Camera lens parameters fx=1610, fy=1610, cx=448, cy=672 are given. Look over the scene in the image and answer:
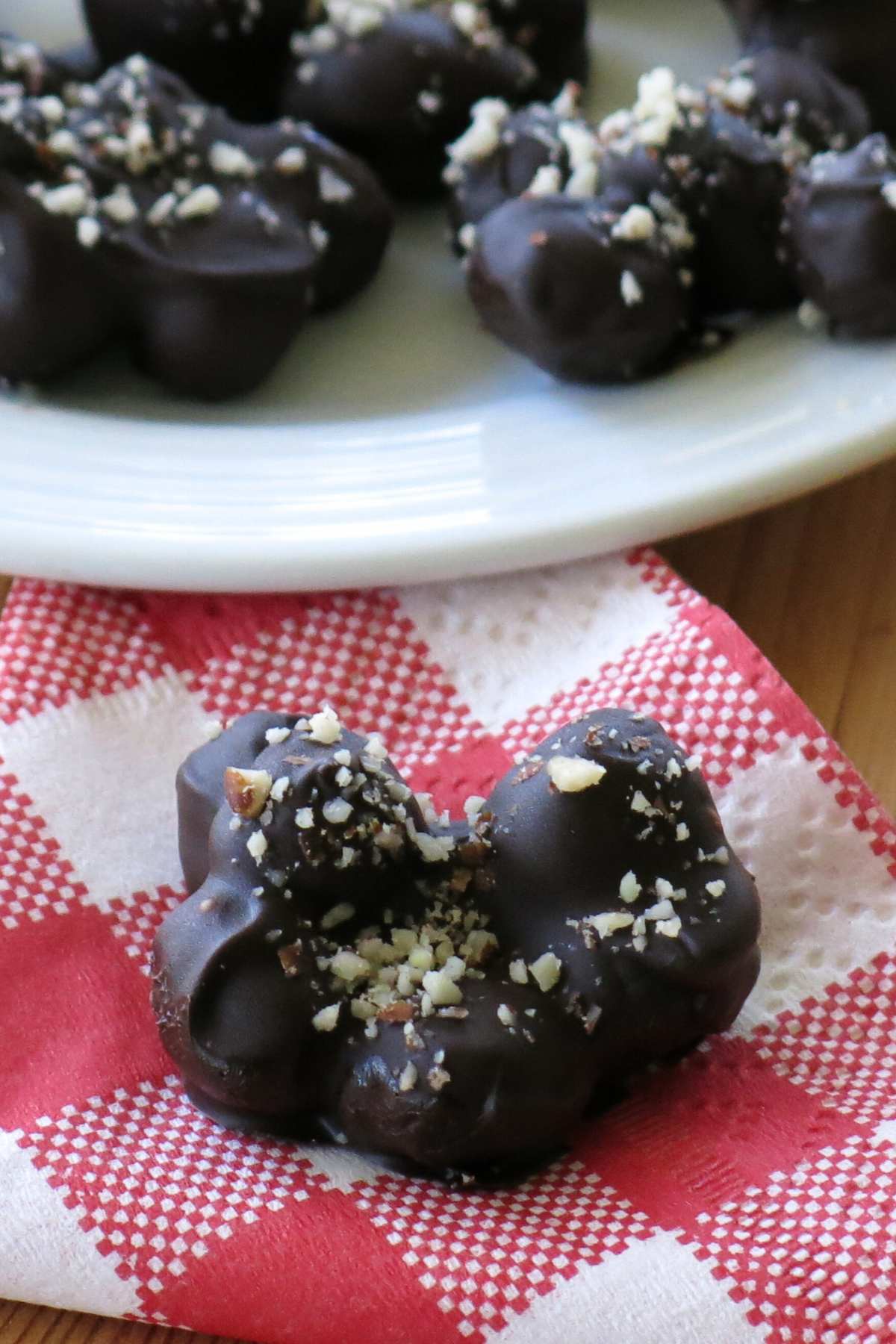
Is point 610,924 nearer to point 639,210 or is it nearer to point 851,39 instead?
point 639,210

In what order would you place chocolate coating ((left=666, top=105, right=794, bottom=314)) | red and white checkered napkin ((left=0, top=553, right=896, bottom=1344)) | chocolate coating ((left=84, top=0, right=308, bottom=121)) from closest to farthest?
red and white checkered napkin ((left=0, top=553, right=896, bottom=1344)), chocolate coating ((left=666, top=105, right=794, bottom=314)), chocolate coating ((left=84, top=0, right=308, bottom=121))

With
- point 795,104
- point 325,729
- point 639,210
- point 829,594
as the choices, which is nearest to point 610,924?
point 325,729

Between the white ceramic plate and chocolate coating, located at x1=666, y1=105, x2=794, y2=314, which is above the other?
chocolate coating, located at x1=666, y1=105, x2=794, y2=314

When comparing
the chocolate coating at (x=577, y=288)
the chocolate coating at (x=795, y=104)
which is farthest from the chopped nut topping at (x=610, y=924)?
the chocolate coating at (x=795, y=104)

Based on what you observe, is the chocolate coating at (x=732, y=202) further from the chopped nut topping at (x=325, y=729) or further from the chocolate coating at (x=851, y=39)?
the chopped nut topping at (x=325, y=729)

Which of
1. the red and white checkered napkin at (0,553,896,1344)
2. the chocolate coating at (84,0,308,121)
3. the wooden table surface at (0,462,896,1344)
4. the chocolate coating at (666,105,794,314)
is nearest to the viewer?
the red and white checkered napkin at (0,553,896,1344)

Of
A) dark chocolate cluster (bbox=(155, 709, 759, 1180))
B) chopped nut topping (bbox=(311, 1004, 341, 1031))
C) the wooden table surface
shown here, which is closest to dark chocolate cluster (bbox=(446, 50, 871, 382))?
the wooden table surface

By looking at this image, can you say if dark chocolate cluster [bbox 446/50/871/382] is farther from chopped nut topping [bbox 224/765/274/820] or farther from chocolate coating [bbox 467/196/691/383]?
chopped nut topping [bbox 224/765/274/820]
